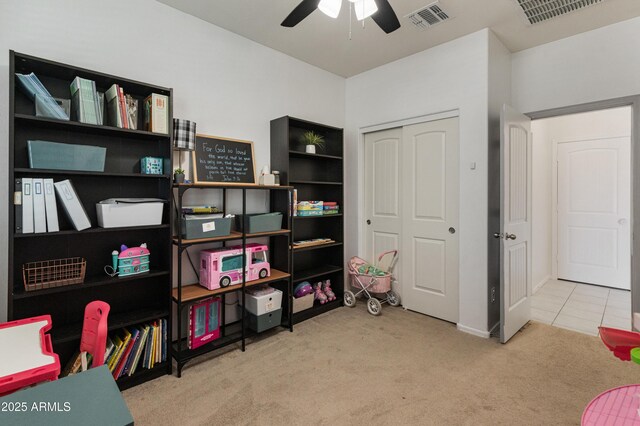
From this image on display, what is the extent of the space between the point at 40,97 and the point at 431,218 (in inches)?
130

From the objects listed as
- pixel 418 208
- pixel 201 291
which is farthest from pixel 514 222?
pixel 201 291

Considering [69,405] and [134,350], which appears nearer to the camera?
[69,405]

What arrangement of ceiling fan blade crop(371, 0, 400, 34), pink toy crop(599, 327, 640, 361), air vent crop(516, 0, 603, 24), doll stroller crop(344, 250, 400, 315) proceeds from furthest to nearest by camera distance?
1. doll stroller crop(344, 250, 400, 315)
2. air vent crop(516, 0, 603, 24)
3. ceiling fan blade crop(371, 0, 400, 34)
4. pink toy crop(599, 327, 640, 361)

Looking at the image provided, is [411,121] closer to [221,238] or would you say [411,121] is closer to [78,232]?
[221,238]

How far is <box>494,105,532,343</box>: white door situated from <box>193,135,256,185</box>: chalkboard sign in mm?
2301

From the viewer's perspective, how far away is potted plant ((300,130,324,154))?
3.42m

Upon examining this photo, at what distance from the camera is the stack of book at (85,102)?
1.97 m

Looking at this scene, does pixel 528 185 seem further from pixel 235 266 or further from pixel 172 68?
pixel 172 68

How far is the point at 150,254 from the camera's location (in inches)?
97.7

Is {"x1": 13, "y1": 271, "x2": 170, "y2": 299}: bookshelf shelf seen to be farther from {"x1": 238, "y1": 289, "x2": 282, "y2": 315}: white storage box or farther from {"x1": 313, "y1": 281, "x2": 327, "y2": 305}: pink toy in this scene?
{"x1": 313, "y1": 281, "x2": 327, "y2": 305}: pink toy

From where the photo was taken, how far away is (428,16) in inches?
106

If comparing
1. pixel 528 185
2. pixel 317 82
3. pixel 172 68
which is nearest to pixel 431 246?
pixel 528 185

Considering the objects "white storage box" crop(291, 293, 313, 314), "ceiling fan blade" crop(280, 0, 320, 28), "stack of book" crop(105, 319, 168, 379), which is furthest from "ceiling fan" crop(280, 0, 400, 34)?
"white storage box" crop(291, 293, 313, 314)

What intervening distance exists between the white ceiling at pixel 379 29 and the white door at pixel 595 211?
223 cm
